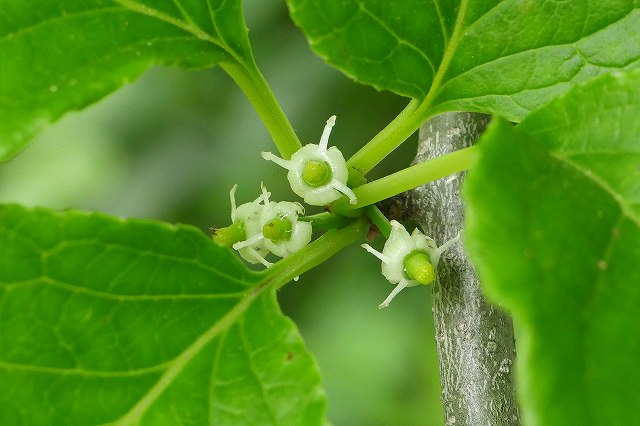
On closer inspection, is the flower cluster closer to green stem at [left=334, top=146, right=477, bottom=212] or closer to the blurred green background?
green stem at [left=334, top=146, right=477, bottom=212]

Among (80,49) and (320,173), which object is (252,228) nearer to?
(320,173)

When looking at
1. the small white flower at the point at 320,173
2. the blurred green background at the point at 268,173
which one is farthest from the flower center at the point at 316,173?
the blurred green background at the point at 268,173

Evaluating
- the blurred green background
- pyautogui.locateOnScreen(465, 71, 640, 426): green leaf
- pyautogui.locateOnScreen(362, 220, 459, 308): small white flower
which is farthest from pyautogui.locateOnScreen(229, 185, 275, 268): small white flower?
the blurred green background

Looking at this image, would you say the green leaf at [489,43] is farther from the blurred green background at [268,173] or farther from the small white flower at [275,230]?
the blurred green background at [268,173]

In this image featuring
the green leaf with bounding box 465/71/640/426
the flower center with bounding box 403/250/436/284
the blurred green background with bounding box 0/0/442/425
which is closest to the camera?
the green leaf with bounding box 465/71/640/426

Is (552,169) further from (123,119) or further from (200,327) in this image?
(123,119)

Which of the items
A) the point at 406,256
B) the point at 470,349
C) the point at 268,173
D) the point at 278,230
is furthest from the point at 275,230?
the point at 268,173
